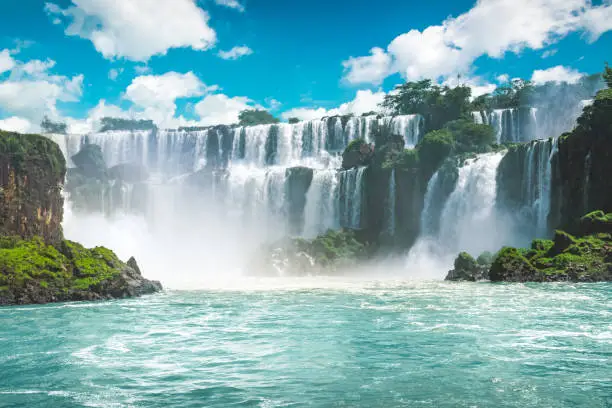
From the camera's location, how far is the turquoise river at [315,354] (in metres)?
9.27

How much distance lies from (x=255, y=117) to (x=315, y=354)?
285 ft

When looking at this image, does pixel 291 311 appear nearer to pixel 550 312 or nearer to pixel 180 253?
pixel 550 312

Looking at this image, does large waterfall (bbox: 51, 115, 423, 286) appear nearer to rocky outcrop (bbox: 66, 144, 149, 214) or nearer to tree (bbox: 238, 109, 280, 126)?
rocky outcrop (bbox: 66, 144, 149, 214)

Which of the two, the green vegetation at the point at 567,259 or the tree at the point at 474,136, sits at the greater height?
the tree at the point at 474,136

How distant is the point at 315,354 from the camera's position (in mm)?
12609

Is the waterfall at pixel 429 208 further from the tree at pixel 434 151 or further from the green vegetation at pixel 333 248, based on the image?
the green vegetation at pixel 333 248

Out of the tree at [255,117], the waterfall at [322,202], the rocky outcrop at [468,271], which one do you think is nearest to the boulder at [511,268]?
the rocky outcrop at [468,271]

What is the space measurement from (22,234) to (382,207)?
29748 millimetres

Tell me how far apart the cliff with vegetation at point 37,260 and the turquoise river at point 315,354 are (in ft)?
6.07

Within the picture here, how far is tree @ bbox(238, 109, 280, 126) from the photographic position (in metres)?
96.0

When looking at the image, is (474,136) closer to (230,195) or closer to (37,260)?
(230,195)

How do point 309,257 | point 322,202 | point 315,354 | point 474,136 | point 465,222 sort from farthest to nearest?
point 322,202, point 474,136, point 309,257, point 465,222, point 315,354

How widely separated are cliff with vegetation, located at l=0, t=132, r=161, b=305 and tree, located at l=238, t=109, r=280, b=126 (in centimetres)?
6105

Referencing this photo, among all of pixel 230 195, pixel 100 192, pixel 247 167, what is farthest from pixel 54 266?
pixel 247 167
